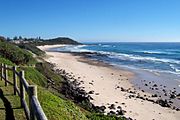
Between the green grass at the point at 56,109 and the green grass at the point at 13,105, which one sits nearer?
the green grass at the point at 13,105

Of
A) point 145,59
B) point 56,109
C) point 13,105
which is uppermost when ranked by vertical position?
point 13,105

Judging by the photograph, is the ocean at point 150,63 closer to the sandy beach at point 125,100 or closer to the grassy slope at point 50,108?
the sandy beach at point 125,100

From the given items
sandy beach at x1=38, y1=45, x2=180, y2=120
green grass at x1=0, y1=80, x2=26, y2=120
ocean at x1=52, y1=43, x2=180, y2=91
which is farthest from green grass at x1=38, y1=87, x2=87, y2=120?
ocean at x1=52, y1=43, x2=180, y2=91

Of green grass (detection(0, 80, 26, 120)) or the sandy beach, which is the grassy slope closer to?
green grass (detection(0, 80, 26, 120))

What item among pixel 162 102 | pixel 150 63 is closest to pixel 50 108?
pixel 162 102

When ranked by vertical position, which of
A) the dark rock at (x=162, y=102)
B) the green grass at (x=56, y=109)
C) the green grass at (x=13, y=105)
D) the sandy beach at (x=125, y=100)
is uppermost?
the green grass at (x=13, y=105)

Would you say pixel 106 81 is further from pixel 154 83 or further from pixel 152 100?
pixel 152 100

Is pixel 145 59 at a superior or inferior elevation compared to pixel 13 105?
inferior

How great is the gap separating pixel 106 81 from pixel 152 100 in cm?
784

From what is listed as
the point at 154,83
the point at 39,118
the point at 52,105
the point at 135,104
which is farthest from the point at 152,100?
the point at 39,118

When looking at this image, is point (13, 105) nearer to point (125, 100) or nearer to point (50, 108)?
point (50, 108)

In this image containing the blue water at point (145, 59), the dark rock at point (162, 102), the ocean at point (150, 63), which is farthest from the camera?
the blue water at point (145, 59)

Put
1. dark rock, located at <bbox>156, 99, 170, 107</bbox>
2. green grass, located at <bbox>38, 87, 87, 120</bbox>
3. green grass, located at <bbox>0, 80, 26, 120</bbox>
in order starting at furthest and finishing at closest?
dark rock, located at <bbox>156, 99, 170, 107</bbox> → green grass, located at <bbox>38, 87, 87, 120</bbox> → green grass, located at <bbox>0, 80, 26, 120</bbox>

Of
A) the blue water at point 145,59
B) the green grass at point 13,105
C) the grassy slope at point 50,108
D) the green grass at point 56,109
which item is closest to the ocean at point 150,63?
the blue water at point 145,59
